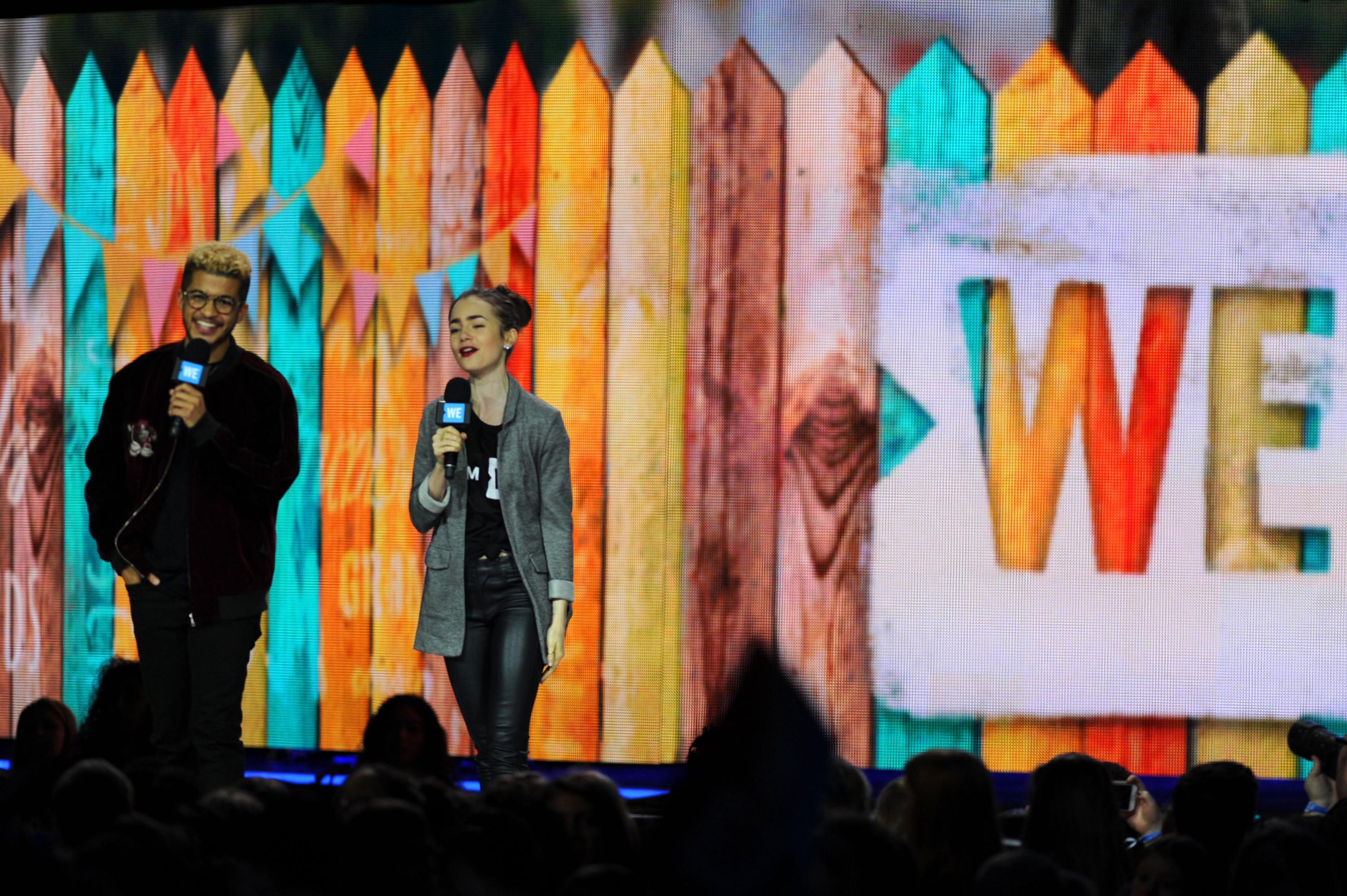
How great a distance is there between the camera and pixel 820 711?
14.8 ft

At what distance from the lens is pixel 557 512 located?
151 inches

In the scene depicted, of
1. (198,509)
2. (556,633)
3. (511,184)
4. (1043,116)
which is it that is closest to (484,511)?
(556,633)

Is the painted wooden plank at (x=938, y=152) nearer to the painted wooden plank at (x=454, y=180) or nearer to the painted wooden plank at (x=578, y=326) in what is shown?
the painted wooden plank at (x=578, y=326)

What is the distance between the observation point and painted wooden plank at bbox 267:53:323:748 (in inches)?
184

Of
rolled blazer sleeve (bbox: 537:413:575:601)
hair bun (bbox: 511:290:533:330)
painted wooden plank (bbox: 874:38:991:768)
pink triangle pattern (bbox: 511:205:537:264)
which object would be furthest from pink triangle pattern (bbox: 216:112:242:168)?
painted wooden plank (bbox: 874:38:991:768)

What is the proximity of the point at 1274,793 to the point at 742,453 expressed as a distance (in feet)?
5.97

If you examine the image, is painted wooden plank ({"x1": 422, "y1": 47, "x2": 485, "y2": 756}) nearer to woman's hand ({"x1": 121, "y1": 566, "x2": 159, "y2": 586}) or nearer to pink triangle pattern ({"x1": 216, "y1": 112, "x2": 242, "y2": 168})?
pink triangle pattern ({"x1": 216, "y1": 112, "x2": 242, "y2": 168})

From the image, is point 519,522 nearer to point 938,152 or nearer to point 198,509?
point 198,509

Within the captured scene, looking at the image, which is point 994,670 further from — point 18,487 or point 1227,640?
point 18,487

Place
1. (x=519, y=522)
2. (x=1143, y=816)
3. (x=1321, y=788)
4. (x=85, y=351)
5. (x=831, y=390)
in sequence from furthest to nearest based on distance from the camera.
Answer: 1. (x=85, y=351)
2. (x=831, y=390)
3. (x=519, y=522)
4. (x=1321, y=788)
5. (x=1143, y=816)

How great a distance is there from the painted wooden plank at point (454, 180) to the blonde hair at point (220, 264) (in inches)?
32.2

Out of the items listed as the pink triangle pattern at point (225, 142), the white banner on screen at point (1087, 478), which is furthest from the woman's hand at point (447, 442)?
the pink triangle pattern at point (225, 142)

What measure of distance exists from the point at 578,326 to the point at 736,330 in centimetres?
48

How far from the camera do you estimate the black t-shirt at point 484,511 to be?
12.5ft
